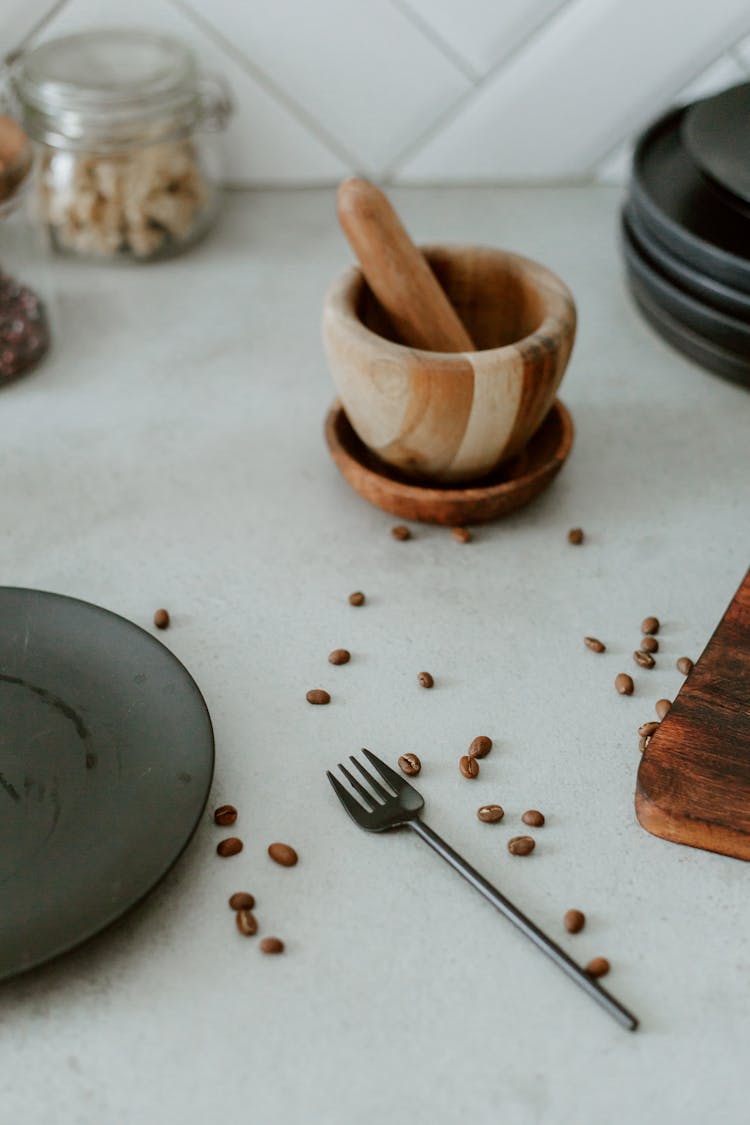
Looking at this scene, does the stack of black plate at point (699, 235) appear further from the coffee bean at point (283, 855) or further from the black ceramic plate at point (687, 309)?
the coffee bean at point (283, 855)

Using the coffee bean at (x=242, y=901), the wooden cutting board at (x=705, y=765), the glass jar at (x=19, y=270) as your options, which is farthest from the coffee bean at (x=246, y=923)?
the glass jar at (x=19, y=270)

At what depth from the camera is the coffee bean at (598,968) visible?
0.63 meters

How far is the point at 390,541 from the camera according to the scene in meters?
0.92

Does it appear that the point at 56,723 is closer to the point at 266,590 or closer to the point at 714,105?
the point at 266,590

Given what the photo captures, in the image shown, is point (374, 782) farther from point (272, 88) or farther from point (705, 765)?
point (272, 88)

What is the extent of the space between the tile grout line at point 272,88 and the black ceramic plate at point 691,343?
420 mm

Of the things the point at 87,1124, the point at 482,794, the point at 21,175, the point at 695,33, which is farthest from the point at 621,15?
the point at 87,1124

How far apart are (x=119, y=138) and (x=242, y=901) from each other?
818 mm

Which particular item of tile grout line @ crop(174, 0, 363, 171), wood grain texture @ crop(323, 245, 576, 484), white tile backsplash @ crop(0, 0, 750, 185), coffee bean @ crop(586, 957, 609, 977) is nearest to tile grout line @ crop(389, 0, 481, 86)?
white tile backsplash @ crop(0, 0, 750, 185)

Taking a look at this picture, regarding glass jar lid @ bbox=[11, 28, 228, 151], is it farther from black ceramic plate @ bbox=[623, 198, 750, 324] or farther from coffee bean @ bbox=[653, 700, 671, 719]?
coffee bean @ bbox=[653, 700, 671, 719]

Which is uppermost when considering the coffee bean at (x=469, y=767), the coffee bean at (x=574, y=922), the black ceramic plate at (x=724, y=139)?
the black ceramic plate at (x=724, y=139)

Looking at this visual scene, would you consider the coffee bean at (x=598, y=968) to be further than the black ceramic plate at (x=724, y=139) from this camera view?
No

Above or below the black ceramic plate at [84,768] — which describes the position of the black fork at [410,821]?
above

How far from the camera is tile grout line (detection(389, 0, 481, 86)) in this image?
50.1 inches
